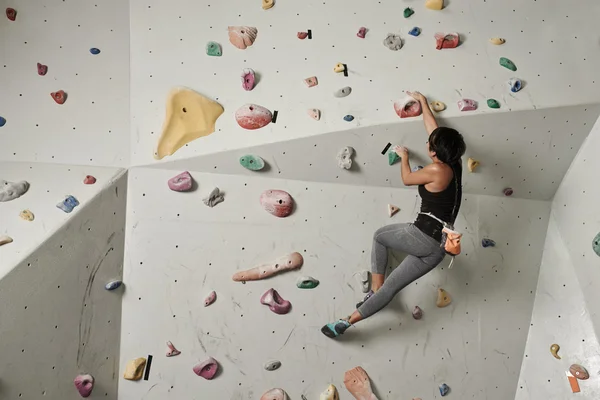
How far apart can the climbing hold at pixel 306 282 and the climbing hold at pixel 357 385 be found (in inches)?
16.2

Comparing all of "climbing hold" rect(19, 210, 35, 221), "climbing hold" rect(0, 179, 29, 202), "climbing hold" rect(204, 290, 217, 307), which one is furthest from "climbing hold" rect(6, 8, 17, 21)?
"climbing hold" rect(204, 290, 217, 307)

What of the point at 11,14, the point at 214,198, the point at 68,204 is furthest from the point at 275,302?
the point at 11,14

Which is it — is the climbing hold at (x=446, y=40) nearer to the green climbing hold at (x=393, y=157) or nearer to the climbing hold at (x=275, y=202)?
the green climbing hold at (x=393, y=157)

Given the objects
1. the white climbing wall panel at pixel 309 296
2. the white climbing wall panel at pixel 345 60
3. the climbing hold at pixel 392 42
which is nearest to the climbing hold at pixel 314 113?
the white climbing wall panel at pixel 345 60

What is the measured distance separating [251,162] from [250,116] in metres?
0.18

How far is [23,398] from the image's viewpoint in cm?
182

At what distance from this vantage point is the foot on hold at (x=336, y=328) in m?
2.17

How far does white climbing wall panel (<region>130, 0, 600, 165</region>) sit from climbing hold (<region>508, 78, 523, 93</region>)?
0.07ft

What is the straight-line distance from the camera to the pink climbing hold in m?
2.09

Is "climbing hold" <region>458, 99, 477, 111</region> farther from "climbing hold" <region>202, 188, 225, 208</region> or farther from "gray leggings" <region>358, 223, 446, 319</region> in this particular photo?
"climbing hold" <region>202, 188, 225, 208</region>

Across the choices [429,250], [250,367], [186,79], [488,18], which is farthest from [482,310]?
[186,79]

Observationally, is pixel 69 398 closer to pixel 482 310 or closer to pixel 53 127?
pixel 53 127

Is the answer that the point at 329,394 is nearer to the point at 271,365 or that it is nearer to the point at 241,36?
the point at 271,365

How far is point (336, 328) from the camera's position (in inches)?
85.7
